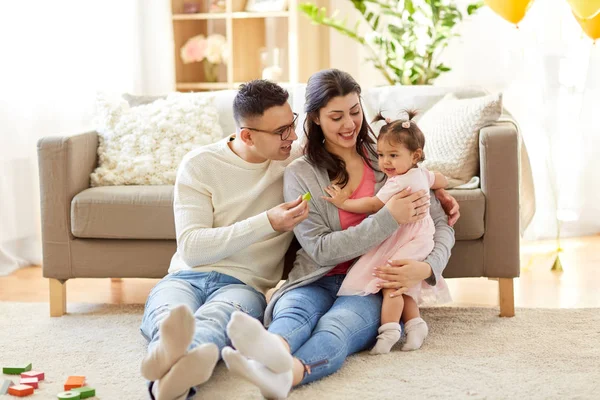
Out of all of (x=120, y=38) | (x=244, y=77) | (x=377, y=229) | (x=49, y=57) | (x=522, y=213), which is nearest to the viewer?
(x=377, y=229)

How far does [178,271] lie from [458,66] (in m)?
2.38

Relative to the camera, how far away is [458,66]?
4332 millimetres

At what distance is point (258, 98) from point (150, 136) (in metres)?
0.88

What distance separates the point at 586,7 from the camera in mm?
3135

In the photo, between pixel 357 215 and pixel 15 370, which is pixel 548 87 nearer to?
pixel 357 215

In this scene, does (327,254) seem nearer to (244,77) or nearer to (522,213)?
(522,213)

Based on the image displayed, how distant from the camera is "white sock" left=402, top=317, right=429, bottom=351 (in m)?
2.35

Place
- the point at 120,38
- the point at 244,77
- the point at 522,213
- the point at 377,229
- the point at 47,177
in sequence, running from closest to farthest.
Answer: the point at 377,229, the point at 47,177, the point at 522,213, the point at 120,38, the point at 244,77

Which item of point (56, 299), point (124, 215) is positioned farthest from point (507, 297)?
point (56, 299)

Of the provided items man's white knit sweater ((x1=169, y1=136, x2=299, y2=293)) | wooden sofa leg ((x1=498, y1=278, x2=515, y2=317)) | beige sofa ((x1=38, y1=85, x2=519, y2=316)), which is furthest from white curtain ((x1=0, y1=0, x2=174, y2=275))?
wooden sofa leg ((x1=498, y1=278, x2=515, y2=317))

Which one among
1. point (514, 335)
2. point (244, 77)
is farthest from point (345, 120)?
point (244, 77)

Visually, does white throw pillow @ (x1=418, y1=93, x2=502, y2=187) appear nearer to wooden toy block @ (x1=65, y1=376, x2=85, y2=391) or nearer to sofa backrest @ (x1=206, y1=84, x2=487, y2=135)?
sofa backrest @ (x1=206, y1=84, x2=487, y2=135)

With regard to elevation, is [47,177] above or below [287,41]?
below

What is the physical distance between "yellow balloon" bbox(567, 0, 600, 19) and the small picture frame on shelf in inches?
65.0
